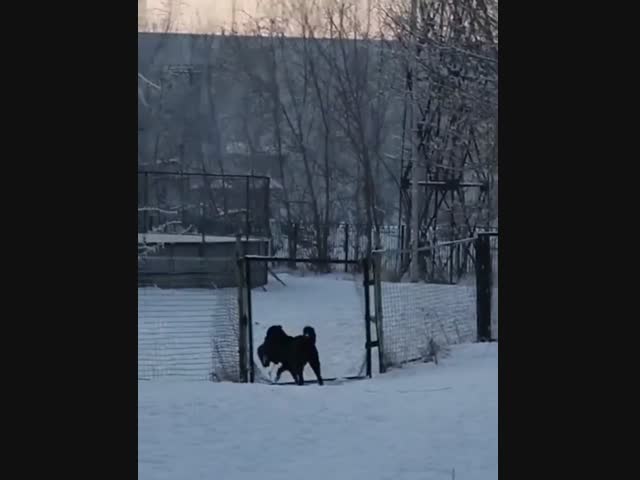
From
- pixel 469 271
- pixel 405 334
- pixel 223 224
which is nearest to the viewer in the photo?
pixel 405 334

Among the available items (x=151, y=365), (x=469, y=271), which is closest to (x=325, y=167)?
(x=469, y=271)

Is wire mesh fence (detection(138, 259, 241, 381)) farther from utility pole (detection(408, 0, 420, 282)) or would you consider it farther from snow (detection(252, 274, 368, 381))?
utility pole (detection(408, 0, 420, 282))

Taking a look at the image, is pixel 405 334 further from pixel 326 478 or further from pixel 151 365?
pixel 326 478

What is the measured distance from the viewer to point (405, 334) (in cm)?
966

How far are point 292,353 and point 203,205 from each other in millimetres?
18008

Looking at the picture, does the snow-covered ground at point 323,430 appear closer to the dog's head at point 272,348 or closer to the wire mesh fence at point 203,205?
A: the dog's head at point 272,348

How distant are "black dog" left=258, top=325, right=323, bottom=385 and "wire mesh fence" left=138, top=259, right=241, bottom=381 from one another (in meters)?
0.30

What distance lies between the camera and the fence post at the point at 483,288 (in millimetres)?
9953

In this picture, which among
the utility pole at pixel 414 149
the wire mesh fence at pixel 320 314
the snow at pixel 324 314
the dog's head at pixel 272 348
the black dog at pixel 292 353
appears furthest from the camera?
the utility pole at pixel 414 149

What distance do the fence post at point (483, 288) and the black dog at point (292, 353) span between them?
74.5 inches

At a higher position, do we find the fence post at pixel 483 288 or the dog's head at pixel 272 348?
the fence post at pixel 483 288

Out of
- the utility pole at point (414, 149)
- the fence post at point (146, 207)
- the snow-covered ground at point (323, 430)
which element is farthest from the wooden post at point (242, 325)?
the fence post at point (146, 207)

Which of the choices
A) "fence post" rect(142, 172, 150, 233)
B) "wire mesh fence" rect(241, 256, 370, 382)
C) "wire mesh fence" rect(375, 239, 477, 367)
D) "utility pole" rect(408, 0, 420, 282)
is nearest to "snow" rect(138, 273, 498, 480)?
"wire mesh fence" rect(375, 239, 477, 367)
